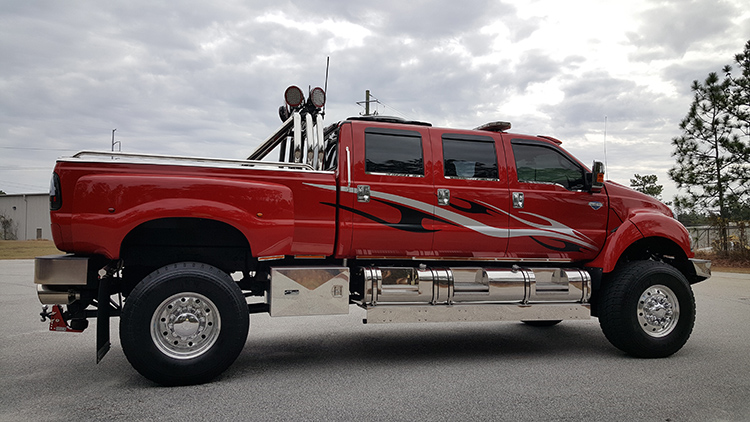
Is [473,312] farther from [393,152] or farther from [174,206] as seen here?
[174,206]

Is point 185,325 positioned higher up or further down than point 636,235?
further down

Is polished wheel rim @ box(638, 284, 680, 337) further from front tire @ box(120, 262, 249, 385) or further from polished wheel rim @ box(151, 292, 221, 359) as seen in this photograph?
polished wheel rim @ box(151, 292, 221, 359)

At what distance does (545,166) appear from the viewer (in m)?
6.31

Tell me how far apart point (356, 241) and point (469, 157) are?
1593 mm

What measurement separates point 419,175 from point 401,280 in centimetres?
111

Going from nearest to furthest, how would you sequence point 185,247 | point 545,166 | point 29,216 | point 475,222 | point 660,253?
1. point 185,247
2. point 475,222
3. point 545,166
4. point 660,253
5. point 29,216

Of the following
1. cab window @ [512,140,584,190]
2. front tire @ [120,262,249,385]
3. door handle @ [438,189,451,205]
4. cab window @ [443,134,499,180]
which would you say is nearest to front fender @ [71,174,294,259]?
front tire @ [120,262,249,385]

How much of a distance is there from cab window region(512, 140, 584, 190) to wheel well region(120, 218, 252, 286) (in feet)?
10.4

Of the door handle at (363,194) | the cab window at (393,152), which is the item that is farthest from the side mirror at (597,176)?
the door handle at (363,194)

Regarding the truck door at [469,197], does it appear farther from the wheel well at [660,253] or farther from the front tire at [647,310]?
the wheel well at [660,253]

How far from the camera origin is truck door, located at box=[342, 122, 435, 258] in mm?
5555

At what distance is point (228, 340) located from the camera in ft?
15.8

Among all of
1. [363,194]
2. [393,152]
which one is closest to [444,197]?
[393,152]

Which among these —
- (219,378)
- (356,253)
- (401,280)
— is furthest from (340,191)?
(219,378)
